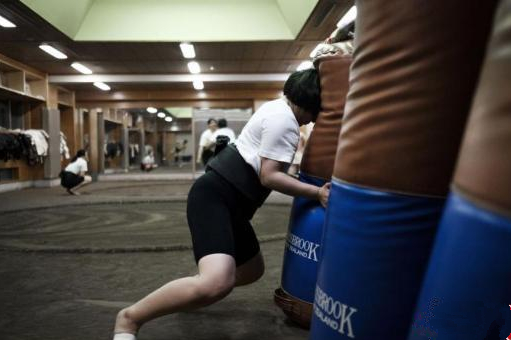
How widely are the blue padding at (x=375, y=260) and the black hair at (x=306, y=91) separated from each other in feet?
3.11

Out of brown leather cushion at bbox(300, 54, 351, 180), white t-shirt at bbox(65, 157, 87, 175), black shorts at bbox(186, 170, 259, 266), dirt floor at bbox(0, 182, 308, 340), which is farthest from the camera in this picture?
white t-shirt at bbox(65, 157, 87, 175)

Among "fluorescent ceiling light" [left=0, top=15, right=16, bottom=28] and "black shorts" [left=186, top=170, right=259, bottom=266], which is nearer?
"black shorts" [left=186, top=170, right=259, bottom=266]

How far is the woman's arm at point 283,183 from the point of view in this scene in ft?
5.72

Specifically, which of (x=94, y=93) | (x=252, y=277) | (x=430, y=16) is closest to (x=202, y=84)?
(x=94, y=93)

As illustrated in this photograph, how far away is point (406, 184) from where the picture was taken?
2.92 feet

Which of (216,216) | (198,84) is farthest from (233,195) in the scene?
(198,84)

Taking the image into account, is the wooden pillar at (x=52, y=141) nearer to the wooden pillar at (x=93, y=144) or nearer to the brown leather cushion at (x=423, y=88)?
the wooden pillar at (x=93, y=144)

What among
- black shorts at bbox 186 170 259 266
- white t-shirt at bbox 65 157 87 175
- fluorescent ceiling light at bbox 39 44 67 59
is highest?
fluorescent ceiling light at bbox 39 44 67 59

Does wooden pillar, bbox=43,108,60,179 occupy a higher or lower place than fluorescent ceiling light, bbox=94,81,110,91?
lower

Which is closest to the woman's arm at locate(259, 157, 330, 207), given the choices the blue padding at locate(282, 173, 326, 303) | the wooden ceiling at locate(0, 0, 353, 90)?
the blue padding at locate(282, 173, 326, 303)

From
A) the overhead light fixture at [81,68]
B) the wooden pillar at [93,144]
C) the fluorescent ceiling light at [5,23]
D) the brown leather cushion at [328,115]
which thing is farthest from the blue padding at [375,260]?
the wooden pillar at [93,144]

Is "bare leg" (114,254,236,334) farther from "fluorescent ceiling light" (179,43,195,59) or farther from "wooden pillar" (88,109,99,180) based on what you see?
"wooden pillar" (88,109,99,180)

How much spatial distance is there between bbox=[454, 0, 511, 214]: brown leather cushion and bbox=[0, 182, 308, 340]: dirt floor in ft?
5.05

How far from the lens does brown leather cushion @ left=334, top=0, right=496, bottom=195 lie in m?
0.87
